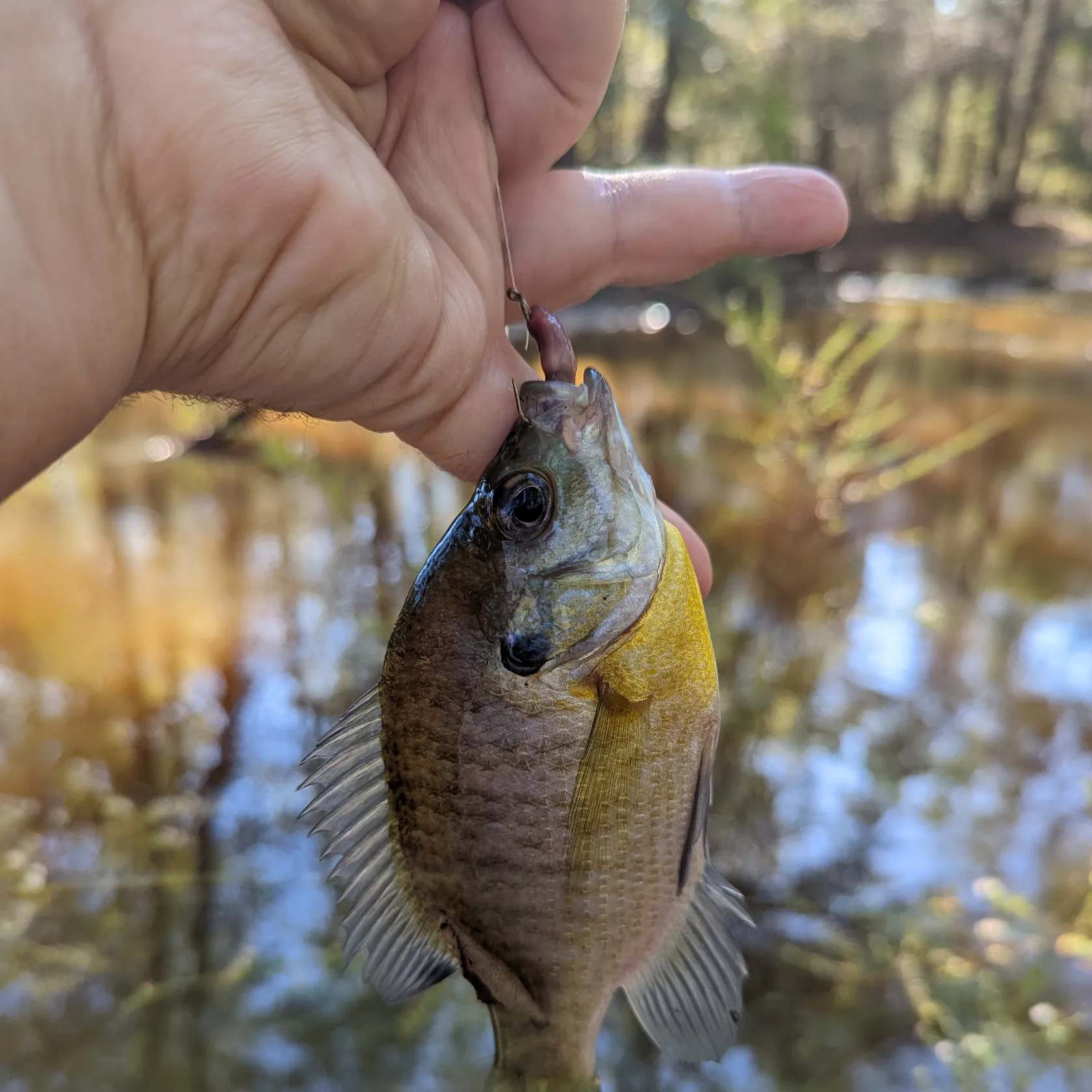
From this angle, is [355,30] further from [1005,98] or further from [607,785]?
[1005,98]

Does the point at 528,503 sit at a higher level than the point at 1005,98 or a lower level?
higher

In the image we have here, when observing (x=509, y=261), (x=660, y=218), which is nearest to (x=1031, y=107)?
(x=660, y=218)

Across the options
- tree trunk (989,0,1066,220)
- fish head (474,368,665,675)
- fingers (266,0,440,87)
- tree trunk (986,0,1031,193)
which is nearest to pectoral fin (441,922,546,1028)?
fish head (474,368,665,675)

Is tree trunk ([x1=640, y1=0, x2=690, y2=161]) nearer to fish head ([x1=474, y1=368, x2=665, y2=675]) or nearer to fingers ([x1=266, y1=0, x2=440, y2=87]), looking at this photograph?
fingers ([x1=266, y1=0, x2=440, y2=87])

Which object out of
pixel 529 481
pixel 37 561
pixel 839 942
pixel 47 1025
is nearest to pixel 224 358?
pixel 529 481

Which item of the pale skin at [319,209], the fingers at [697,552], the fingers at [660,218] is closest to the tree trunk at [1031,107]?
the fingers at [660,218]

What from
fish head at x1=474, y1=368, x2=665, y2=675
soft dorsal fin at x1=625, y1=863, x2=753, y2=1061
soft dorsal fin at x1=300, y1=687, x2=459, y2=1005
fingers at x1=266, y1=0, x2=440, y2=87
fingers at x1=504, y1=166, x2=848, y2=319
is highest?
fingers at x1=266, y1=0, x2=440, y2=87

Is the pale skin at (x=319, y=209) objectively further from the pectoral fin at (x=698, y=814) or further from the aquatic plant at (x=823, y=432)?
the aquatic plant at (x=823, y=432)
